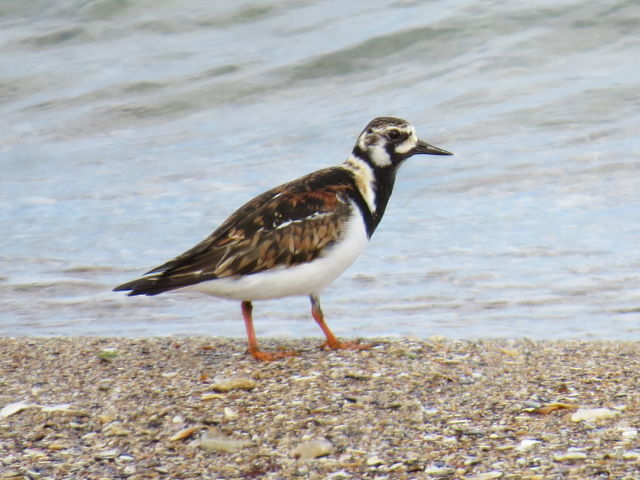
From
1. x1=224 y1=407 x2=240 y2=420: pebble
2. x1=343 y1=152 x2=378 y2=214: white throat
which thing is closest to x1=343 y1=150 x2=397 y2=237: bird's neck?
x1=343 y1=152 x2=378 y2=214: white throat

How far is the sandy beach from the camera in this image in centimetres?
389

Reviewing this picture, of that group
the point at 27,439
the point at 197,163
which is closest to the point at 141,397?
the point at 27,439

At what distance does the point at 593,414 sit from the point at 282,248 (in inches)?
62.0

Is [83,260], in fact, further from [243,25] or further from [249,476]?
[243,25]

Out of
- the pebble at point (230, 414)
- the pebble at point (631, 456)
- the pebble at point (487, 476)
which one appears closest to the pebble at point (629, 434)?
the pebble at point (631, 456)

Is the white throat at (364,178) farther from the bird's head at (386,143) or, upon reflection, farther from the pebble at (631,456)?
the pebble at (631,456)

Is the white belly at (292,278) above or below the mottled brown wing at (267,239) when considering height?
below

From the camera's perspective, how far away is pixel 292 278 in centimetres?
508

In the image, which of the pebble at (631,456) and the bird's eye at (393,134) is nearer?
the pebble at (631,456)

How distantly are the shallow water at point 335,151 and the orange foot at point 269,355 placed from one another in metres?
1.43

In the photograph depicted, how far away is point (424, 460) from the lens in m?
3.88

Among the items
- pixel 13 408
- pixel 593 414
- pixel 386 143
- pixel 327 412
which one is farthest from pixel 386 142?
pixel 13 408

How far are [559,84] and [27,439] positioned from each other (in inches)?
335

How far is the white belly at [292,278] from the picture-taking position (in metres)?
5.05
